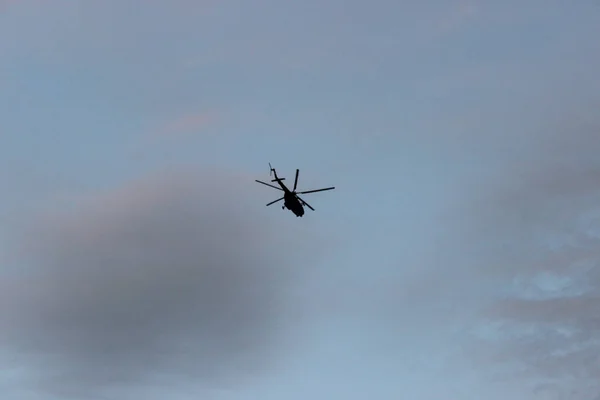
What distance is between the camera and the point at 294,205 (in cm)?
8106
